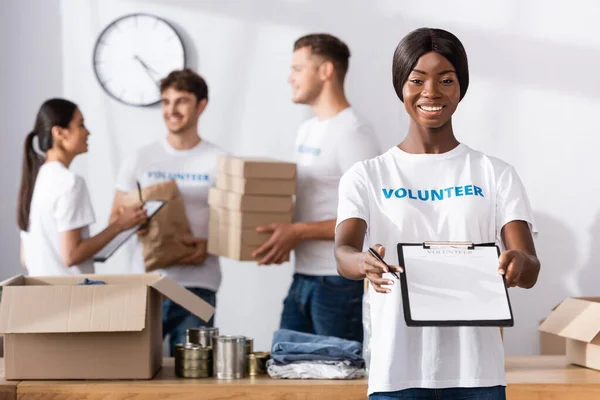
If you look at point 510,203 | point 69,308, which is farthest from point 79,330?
point 510,203

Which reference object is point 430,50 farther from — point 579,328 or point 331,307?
point 331,307

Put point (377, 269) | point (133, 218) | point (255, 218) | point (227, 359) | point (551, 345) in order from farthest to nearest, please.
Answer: point (551, 345) → point (133, 218) → point (255, 218) → point (227, 359) → point (377, 269)

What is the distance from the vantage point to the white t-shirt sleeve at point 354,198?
5.55 feet

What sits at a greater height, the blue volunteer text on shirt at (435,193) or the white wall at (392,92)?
the white wall at (392,92)

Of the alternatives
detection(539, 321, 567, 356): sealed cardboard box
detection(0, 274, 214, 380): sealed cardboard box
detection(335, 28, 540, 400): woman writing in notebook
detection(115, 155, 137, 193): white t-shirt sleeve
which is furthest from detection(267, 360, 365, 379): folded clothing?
detection(539, 321, 567, 356): sealed cardboard box

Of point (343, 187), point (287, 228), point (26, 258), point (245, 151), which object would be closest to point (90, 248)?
point (26, 258)

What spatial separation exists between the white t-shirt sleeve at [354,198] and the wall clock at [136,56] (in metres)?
3.12

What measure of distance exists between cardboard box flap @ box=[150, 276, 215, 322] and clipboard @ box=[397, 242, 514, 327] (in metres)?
0.96

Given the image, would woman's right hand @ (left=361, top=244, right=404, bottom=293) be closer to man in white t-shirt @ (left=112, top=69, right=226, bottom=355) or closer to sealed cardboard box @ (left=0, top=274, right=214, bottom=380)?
sealed cardboard box @ (left=0, top=274, right=214, bottom=380)

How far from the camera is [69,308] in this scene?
237 cm

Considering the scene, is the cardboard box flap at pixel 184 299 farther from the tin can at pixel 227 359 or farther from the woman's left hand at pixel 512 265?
the woman's left hand at pixel 512 265

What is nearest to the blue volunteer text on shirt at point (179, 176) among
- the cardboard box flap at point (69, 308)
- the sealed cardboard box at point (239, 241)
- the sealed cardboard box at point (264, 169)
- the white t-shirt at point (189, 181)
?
the white t-shirt at point (189, 181)

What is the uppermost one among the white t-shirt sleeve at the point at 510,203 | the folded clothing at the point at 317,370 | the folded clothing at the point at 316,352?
the white t-shirt sleeve at the point at 510,203

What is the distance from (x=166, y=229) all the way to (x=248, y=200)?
1.44ft
